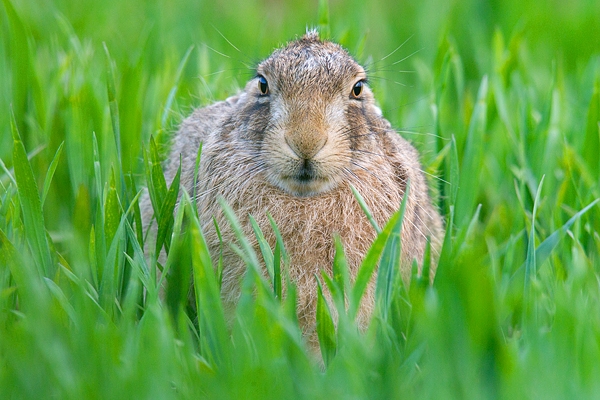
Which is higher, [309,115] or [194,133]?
[309,115]

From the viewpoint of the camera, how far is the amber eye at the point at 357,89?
366 cm

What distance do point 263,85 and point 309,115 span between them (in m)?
0.49

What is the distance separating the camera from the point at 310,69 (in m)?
3.45

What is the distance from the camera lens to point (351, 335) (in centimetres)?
254

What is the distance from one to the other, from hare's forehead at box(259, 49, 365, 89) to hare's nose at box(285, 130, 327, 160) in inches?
13.3

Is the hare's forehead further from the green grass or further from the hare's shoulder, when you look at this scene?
A: the green grass

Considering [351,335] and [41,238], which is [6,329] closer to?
[41,238]

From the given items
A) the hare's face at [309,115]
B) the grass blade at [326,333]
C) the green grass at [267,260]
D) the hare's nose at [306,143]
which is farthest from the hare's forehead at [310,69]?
the grass blade at [326,333]

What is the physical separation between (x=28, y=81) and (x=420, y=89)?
9.67 feet

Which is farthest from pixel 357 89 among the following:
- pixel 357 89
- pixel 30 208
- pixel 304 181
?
pixel 30 208

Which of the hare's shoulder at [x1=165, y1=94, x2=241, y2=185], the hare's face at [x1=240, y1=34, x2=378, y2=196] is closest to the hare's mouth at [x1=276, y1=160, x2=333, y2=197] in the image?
the hare's face at [x1=240, y1=34, x2=378, y2=196]

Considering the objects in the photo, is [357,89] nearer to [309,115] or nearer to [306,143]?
[309,115]

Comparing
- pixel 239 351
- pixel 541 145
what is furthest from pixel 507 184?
pixel 239 351

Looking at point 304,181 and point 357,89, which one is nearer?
point 304,181
